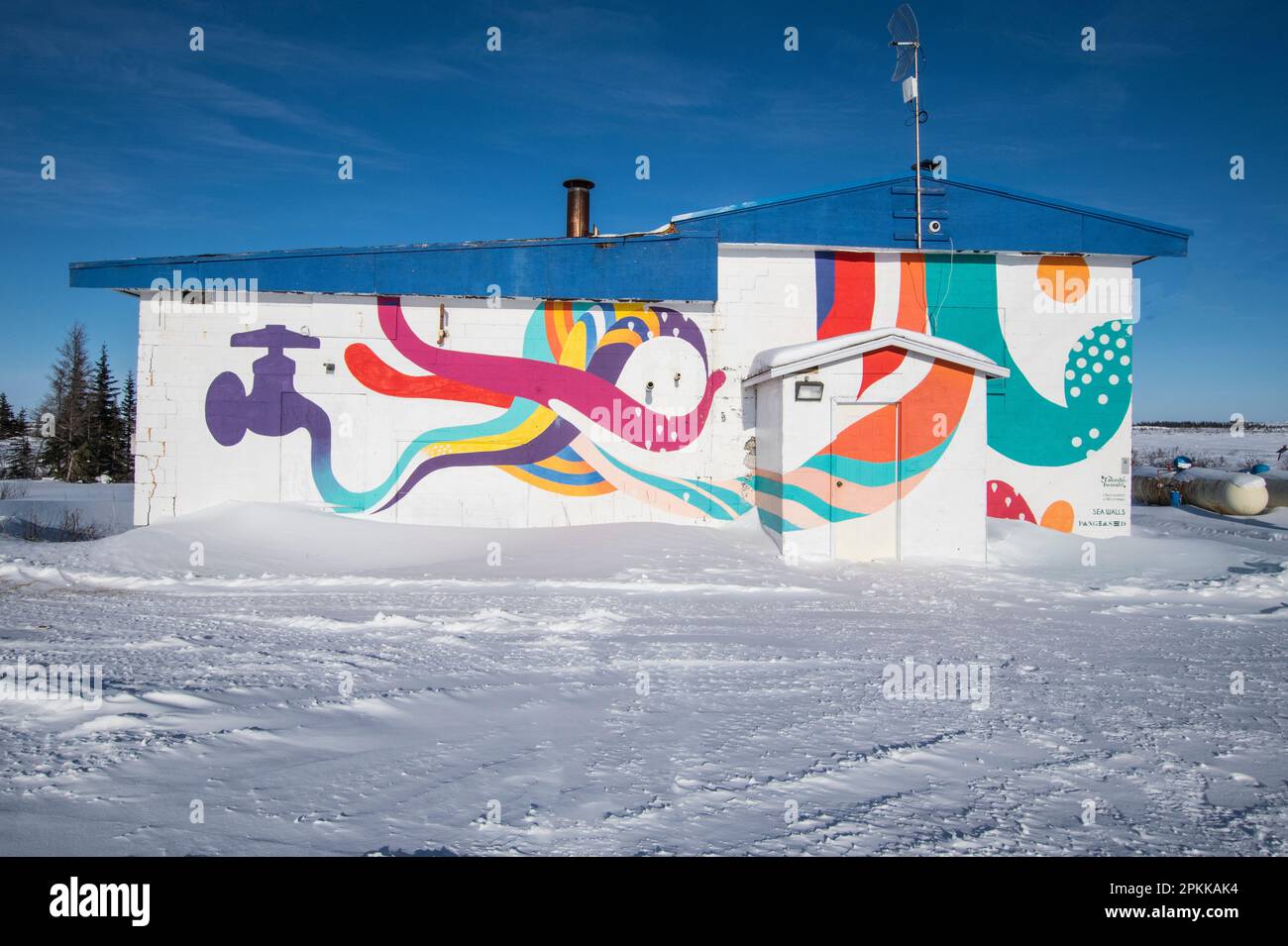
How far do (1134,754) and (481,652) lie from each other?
4.07 meters

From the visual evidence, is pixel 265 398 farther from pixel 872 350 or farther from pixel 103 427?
pixel 103 427

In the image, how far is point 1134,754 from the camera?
3.76 meters

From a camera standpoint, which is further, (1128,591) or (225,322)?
(225,322)

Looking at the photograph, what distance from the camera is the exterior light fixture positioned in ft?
34.4

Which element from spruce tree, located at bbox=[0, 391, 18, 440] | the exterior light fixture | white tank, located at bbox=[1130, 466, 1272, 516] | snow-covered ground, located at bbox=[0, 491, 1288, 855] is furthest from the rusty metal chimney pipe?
spruce tree, located at bbox=[0, 391, 18, 440]

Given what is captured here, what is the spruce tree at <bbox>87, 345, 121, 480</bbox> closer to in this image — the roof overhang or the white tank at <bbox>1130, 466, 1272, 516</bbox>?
the roof overhang

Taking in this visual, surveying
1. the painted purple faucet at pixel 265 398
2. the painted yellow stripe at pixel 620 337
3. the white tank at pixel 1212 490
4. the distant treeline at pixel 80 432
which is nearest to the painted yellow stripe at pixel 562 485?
the painted yellow stripe at pixel 620 337

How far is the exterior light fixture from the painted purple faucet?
724 cm

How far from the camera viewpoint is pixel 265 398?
1156cm

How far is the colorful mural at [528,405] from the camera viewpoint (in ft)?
38.0

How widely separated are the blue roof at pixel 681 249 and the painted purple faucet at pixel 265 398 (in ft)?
2.65

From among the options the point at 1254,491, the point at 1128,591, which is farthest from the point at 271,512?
the point at 1254,491

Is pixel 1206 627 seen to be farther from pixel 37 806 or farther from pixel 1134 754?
pixel 37 806

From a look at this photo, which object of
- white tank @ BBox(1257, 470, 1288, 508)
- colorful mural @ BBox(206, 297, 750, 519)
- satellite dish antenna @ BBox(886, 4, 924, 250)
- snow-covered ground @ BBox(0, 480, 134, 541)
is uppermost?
satellite dish antenna @ BBox(886, 4, 924, 250)
